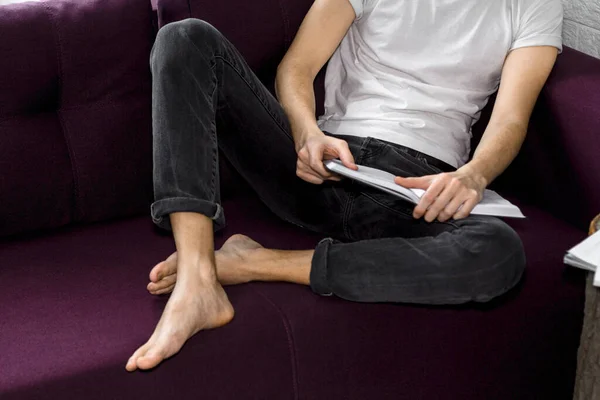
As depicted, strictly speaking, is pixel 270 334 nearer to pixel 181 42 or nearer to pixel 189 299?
pixel 189 299

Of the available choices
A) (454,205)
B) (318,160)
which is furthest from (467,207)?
(318,160)

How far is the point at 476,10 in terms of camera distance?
5.72 ft

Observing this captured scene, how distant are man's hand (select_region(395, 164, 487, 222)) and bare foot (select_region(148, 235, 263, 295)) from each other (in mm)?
302

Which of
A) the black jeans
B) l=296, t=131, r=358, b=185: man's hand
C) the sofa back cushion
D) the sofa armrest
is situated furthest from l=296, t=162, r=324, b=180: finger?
the sofa armrest

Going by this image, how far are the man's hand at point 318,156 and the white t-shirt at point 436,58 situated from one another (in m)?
0.20

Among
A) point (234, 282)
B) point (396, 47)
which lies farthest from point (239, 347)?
point (396, 47)

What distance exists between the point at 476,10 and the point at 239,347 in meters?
0.86

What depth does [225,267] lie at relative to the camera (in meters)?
1.47

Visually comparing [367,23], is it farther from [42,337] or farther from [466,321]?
[42,337]

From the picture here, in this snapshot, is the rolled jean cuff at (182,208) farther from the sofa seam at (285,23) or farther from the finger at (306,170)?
the sofa seam at (285,23)

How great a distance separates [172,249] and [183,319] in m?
0.28

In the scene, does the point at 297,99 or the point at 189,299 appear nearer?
the point at 189,299

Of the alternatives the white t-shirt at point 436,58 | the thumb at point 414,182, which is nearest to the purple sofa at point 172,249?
the white t-shirt at point 436,58

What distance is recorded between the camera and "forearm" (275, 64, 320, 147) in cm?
157
